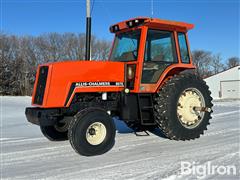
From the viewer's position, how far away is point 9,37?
46125 millimetres

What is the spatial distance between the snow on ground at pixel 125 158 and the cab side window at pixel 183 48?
1.71 metres

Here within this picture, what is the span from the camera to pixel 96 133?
5.65m

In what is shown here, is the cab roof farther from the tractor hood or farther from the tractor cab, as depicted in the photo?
the tractor hood

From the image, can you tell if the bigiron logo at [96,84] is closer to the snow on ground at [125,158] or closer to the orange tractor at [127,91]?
the orange tractor at [127,91]

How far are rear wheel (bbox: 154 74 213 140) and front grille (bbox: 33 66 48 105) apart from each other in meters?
2.17

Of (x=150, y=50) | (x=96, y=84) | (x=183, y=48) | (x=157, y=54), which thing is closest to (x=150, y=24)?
(x=150, y=50)

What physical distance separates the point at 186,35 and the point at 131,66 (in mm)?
1546

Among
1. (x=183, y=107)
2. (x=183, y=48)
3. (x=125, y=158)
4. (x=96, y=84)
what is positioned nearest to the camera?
(x=125, y=158)

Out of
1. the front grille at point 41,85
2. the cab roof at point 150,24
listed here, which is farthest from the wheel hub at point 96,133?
the cab roof at point 150,24

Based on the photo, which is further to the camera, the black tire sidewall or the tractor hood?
the black tire sidewall

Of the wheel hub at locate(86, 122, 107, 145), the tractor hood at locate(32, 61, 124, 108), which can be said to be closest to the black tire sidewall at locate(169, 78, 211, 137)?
the tractor hood at locate(32, 61, 124, 108)

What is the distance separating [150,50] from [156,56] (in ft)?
0.57

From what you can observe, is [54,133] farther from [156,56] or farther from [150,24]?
[150,24]

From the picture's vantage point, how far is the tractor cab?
6363 millimetres
